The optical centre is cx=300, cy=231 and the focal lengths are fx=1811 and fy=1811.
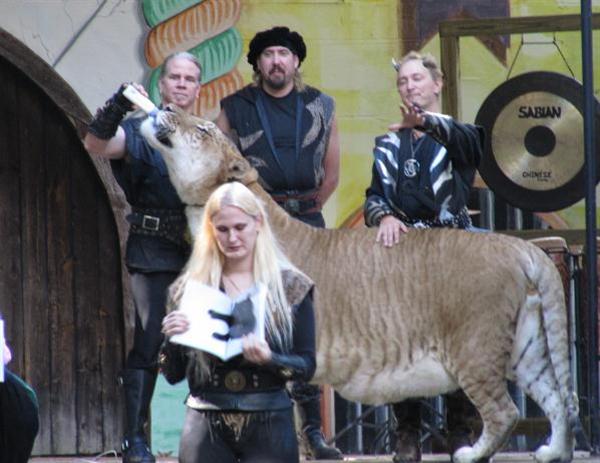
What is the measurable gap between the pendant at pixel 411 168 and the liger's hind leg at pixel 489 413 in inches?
36.5

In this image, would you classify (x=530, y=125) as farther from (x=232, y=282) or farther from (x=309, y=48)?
(x=232, y=282)

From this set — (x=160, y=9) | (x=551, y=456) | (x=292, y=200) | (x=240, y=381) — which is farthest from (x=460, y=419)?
(x=160, y=9)

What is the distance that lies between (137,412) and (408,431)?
1.21m

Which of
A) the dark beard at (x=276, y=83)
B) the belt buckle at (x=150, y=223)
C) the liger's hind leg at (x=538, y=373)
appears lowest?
the liger's hind leg at (x=538, y=373)


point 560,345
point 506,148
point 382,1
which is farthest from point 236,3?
point 560,345

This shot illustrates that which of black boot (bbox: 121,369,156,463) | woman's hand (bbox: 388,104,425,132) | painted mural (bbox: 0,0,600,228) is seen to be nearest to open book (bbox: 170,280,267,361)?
woman's hand (bbox: 388,104,425,132)

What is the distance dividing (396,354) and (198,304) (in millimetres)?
2090

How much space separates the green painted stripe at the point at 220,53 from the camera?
983cm

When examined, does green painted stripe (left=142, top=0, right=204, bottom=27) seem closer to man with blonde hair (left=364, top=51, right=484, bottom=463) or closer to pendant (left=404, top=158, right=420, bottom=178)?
man with blonde hair (left=364, top=51, right=484, bottom=463)

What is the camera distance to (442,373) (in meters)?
7.70

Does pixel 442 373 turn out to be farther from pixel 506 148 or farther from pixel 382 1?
pixel 382 1

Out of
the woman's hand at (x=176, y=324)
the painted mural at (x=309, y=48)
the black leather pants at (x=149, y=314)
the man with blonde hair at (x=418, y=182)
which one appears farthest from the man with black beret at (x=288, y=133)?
the woman's hand at (x=176, y=324)

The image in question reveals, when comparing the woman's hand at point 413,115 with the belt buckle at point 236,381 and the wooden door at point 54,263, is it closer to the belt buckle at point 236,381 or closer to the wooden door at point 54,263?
the belt buckle at point 236,381

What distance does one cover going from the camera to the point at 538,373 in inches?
309
